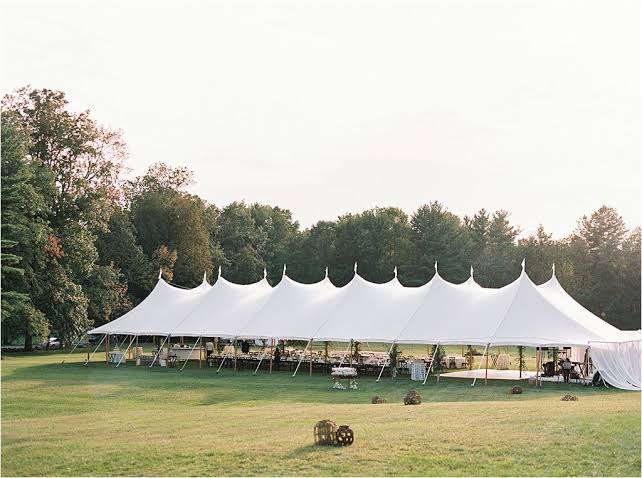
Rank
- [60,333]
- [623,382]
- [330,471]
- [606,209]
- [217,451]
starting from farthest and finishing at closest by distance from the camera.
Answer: [606,209] < [60,333] < [623,382] < [217,451] < [330,471]

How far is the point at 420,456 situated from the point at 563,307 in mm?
17058

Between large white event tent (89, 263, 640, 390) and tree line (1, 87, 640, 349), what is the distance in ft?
24.6

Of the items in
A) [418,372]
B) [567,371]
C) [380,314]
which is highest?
[380,314]

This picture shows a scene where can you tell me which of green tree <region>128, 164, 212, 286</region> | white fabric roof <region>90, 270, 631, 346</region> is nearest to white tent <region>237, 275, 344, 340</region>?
white fabric roof <region>90, 270, 631, 346</region>

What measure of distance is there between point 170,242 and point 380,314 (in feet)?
113

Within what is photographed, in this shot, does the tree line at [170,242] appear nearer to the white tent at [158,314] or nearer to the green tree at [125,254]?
the green tree at [125,254]

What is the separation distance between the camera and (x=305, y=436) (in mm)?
15547

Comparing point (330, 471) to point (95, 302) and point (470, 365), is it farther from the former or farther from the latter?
point (95, 302)

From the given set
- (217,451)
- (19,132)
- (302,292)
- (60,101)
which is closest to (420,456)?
(217,451)

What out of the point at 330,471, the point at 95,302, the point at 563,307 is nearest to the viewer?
the point at 330,471

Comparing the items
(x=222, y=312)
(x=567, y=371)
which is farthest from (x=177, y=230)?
(x=567, y=371)

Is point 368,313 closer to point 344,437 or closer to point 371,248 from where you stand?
point 344,437

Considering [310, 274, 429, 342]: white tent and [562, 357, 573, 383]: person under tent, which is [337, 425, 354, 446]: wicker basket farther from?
[562, 357, 573, 383]: person under tent

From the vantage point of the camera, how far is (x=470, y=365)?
1380 inches
